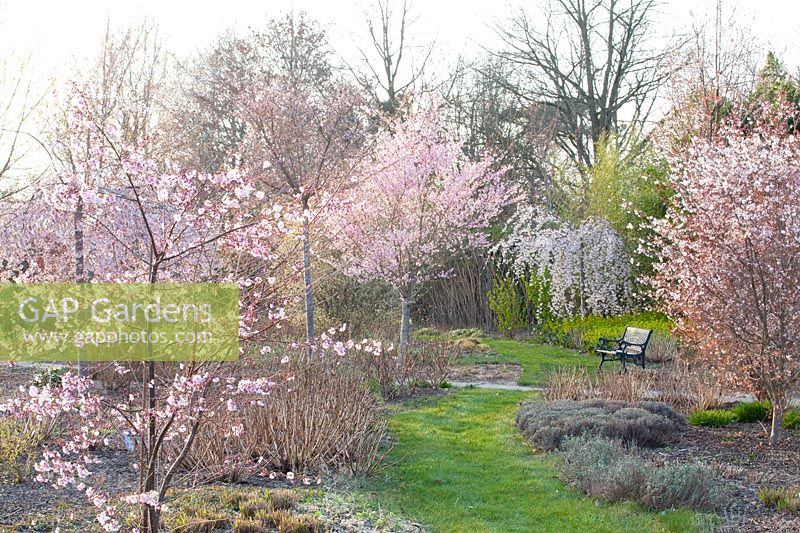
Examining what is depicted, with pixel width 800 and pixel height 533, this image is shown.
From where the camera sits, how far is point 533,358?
40.3 feet

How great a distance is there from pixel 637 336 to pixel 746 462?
5.03 m

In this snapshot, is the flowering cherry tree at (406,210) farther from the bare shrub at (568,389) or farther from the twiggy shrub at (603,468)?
the twiggy shrub at (603,468)

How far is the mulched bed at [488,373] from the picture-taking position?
10.6 metres

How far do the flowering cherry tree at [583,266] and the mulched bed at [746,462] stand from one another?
25.0 feet

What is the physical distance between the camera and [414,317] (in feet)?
56.7

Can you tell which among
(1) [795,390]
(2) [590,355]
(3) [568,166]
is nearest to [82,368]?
(1) [795,390]

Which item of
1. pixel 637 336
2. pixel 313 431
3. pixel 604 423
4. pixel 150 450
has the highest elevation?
pixel 637 336

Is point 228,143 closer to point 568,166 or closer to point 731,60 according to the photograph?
point 568,166

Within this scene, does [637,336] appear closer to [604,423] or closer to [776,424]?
[776,424]

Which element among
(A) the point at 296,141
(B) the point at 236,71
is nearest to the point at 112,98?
(A) the point at 296,141

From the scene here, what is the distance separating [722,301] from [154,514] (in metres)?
5.05

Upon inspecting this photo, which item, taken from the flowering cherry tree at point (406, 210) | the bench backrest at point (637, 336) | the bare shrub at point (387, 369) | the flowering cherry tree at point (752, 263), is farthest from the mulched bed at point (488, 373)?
the flowering cherry tree at point (752, 263)

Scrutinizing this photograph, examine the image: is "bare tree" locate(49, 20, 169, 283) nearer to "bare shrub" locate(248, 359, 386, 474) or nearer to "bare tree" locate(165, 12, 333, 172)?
"bare shrub" locate(248, 359, 386, 474)

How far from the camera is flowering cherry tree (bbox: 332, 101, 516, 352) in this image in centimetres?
1102
